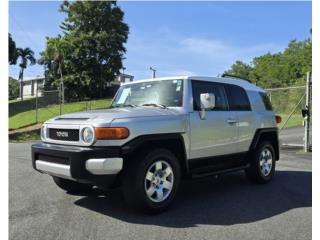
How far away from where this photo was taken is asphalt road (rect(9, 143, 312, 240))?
14.0ft

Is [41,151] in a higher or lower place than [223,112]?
lower

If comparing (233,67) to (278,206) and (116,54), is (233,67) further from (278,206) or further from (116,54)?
(278,206)

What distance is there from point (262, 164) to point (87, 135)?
3895 millimetres

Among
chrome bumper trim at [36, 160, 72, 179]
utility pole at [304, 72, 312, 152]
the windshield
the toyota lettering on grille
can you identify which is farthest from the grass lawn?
the toyota lettering on grille

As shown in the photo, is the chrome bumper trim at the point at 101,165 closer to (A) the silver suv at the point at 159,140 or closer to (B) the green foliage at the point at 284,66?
(A) the silver suv at the point at 159,140

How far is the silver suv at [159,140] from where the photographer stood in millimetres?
4613

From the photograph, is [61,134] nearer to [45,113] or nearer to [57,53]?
[45,113]

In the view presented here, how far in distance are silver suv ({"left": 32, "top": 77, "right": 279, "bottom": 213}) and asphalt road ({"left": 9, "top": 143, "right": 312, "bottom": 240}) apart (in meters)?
0.36

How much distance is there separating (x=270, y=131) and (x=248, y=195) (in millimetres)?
1790

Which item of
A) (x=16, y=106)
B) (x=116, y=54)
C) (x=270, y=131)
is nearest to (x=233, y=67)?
(x=116, y=54)

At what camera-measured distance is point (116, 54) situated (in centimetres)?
4659

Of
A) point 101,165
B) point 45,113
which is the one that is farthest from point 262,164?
point 45,113

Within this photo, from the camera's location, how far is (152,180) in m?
4.93
